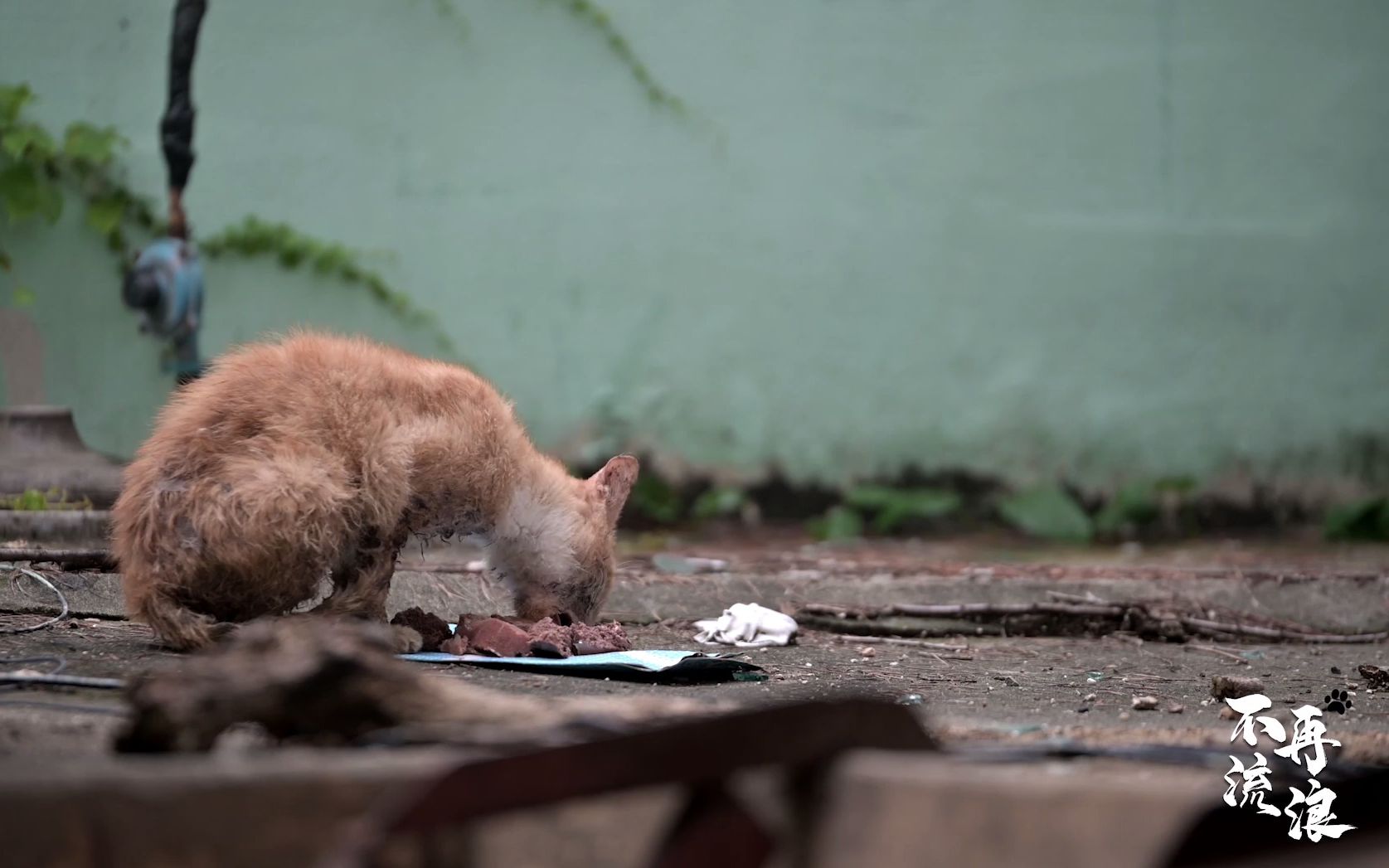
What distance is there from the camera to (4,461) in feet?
19.9

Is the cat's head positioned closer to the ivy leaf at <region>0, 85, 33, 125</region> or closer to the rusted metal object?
the rusted metal object

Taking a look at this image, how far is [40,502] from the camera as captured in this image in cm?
575

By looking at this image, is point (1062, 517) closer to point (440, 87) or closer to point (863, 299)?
point (863, 299)

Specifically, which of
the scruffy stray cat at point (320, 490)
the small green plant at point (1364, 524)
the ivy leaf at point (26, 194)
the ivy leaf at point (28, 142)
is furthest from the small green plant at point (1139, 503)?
the ivy leaf at point (28, 142)

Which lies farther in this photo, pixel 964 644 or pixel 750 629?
pixel 964 644

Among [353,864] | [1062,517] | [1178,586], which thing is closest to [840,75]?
[1062,517]

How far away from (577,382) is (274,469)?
462cm

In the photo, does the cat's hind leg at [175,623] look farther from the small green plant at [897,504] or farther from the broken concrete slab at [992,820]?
the small green plant at [897,504]

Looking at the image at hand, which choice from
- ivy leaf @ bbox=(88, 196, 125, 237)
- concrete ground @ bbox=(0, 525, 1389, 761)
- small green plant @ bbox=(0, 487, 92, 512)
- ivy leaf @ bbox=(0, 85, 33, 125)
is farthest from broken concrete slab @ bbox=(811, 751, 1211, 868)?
ivy leaf @ bbox=(0, 85, 33, 125)

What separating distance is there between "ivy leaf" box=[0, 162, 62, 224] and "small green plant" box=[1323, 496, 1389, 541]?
8.07 meters

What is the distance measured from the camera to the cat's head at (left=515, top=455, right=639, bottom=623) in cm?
489

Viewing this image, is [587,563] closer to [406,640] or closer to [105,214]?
[406,640]

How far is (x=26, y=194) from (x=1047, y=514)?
253 inches

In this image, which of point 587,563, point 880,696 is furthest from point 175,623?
point 880,696
